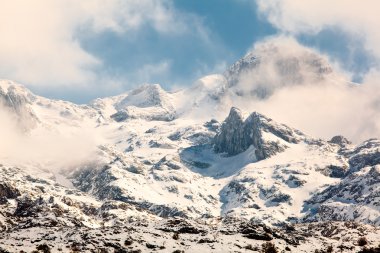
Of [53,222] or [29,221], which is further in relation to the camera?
[53,222]

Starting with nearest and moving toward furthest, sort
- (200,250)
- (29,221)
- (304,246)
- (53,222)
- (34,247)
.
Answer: (34,247)
(200,250)
(304,246)
(29,221)
(53,222)

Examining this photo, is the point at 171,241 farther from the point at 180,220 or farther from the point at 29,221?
the point at 29,221

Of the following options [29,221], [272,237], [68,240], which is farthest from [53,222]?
[272,237]

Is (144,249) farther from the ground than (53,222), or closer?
closer

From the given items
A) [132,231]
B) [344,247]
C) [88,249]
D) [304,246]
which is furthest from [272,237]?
[88,249]

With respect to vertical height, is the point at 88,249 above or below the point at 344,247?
below

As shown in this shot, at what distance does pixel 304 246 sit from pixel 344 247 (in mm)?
9665

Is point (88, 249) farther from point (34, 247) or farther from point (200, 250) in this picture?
point (200, 250)

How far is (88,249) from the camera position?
106m

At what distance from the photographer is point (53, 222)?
14938 centimetres

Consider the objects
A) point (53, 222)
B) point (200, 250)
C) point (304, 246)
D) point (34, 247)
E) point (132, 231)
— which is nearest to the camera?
point (34, 247)

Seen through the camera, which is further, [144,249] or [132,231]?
[132,231]

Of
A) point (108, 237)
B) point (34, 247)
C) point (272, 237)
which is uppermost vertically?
point (272, 237)

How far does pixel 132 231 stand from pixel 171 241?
8850 millimetres
